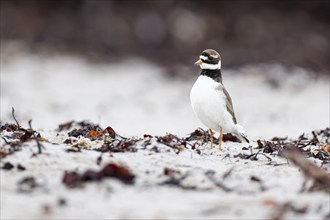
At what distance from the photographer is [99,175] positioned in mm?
4629

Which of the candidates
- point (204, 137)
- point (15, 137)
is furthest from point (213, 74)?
point (15, 137)

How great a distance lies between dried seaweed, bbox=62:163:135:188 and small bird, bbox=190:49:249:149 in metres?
2.07

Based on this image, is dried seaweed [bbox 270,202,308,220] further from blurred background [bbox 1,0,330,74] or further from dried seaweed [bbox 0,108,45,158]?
blurred background [bbox 1,0,330,74]

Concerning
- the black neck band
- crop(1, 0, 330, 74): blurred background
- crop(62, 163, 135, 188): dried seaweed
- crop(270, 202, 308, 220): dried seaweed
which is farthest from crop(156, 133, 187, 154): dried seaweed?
crop(1, 0, 330, 74): blurred background

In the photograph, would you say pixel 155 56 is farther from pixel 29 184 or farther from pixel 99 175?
pixel 29 184

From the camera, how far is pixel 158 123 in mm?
12211

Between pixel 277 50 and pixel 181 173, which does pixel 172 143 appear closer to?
pixel 181 173

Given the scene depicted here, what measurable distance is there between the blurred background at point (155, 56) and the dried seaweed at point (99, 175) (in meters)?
6.83

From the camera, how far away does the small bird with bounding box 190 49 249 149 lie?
263 inches

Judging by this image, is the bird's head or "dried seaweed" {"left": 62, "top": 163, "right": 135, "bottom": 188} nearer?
"dried seaweed" {"left": 62, "top": 163, "right": 135, "bottom": 188}

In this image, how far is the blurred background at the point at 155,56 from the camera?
44.7ft

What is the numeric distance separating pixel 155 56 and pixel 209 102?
14.2m

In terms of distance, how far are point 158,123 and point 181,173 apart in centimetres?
727

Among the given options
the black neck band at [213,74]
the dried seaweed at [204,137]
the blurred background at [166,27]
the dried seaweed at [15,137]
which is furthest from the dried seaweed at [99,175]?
the blurred background at [166,27]
